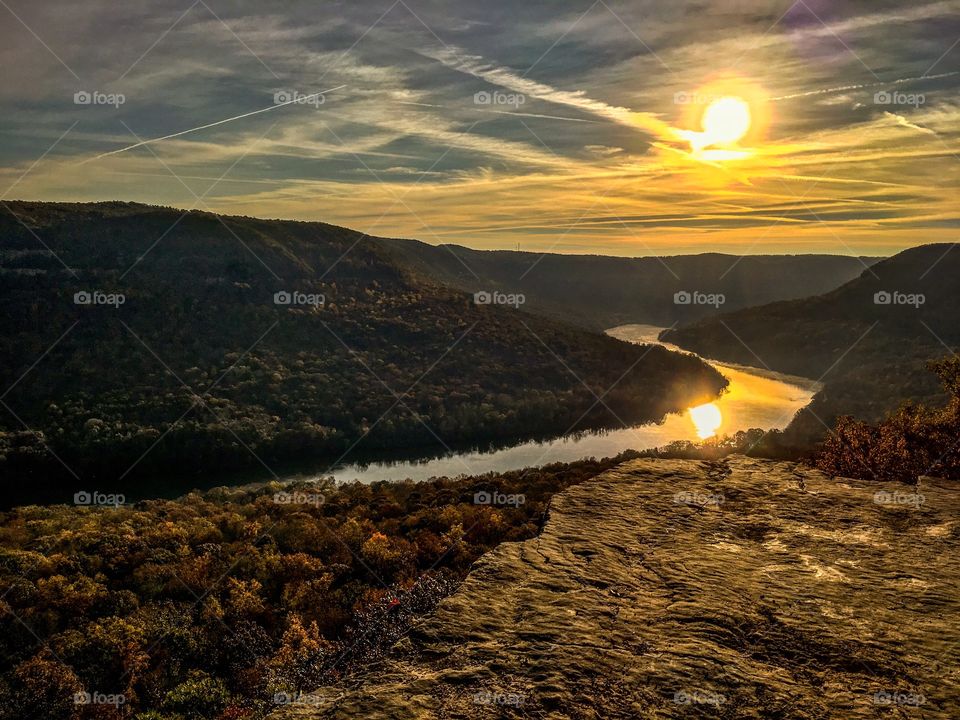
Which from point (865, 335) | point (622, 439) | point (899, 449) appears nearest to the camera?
point (899, 449)

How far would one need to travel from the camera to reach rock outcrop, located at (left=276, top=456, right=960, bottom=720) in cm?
323

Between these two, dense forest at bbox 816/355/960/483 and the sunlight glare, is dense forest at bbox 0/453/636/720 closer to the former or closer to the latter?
dense forest at bbox 816/355/960/483

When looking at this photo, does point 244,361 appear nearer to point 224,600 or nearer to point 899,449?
point 224,600

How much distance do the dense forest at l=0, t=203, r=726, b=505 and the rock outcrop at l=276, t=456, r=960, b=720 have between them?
45.4 metres

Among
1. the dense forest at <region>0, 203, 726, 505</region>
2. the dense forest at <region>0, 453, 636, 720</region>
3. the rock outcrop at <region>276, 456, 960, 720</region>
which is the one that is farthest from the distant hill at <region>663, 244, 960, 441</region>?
the rock outcrop at <region>276, 456, 960, 720</region>

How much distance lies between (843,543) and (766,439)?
48322 millimetres

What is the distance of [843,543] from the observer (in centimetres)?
519

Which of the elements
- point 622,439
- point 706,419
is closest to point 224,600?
point 622,439

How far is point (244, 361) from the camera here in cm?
6412

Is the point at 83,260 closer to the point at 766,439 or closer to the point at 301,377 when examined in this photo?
the point at 301,377

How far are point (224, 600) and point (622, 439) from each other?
48080 mm

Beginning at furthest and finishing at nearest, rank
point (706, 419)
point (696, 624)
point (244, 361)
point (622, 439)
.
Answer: point (706, 419) → point (244, 361) → point (622, 439) → point (696, 624)

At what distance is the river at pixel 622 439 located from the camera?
46.0 meters

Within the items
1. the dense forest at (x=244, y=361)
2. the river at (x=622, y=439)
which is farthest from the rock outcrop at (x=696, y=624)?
the dense forest at (x=244, y=361)
